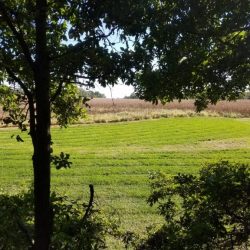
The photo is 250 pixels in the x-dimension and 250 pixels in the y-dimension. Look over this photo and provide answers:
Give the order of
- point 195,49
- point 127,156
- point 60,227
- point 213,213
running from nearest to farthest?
point 60,227
point 213,213
point 195,49
point 127,156

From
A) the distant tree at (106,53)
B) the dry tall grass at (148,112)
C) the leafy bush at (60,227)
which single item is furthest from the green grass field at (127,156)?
the dry tall grass at (148,112)

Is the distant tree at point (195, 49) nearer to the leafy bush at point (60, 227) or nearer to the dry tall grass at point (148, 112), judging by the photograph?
the leafy bush at point (60, 227)

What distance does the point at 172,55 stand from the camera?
5.54 metres

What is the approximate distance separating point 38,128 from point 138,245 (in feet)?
9.91

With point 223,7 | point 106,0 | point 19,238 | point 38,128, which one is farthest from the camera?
point 223,7

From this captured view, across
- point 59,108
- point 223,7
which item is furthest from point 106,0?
point 59,108

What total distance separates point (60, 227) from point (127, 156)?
13869 mm

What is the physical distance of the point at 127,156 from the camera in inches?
768

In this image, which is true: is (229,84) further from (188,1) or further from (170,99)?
(188,1)

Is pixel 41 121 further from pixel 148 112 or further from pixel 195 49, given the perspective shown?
pixel 148 112

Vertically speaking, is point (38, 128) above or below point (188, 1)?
below

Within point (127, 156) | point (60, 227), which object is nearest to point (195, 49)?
point (60, 227)

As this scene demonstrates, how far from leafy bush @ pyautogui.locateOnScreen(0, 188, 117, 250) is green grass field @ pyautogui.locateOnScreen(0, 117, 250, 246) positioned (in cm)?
201

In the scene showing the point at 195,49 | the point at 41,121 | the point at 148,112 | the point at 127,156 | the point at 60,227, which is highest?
the point at 195,49
